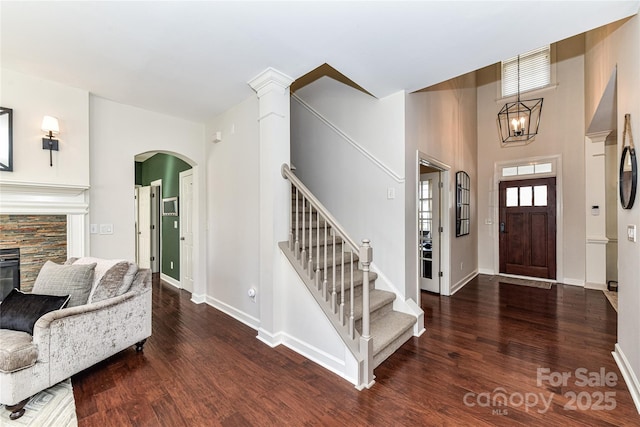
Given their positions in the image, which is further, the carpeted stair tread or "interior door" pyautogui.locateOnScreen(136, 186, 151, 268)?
"interior door" pyautogui.locateOnScreen(136, 186, 151, 268)

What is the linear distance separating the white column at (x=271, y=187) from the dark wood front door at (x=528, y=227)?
493 centimetres

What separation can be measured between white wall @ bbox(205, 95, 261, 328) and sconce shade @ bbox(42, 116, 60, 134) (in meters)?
1.57

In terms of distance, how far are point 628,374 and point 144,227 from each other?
7.27m

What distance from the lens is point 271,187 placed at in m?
2.75

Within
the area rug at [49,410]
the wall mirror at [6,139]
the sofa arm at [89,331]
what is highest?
the wall mirror at [6,139]

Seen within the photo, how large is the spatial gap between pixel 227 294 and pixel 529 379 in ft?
10.3

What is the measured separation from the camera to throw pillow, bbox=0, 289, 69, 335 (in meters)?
1.99

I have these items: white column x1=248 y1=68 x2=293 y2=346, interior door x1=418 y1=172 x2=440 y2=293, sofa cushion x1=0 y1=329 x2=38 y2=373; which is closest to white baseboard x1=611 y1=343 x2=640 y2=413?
interior door x1=418 y1=172 x2=440 y2=293

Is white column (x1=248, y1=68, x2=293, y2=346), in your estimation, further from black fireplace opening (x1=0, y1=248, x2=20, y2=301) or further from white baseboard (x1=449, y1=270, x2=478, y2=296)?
white baseboard (x1=449, y1=270, x2=478, y2=296)

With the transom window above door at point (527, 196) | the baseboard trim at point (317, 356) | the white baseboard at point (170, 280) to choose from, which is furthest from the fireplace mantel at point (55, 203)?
the transom window above door at point (527, 196)

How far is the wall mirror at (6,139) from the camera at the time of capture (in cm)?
250

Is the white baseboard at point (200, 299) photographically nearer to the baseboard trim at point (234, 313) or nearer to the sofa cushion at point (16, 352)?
the baseboard trim at point (234, 313)

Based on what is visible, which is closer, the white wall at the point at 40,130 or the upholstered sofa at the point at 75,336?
the upholstered sofa at the point at 75,336

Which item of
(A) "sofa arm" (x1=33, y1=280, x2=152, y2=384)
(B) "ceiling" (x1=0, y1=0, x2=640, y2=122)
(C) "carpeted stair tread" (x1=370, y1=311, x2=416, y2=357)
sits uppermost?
(B) "ceiling" (x1=0, y1=0, x2=640, y2=122)
